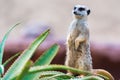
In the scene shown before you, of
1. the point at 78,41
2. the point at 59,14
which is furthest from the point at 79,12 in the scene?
the point at 59,14

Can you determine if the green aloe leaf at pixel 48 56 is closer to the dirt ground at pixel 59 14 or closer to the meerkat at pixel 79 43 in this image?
the meerkat at pixel 79 43

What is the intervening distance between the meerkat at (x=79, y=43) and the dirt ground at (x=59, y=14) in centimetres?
665

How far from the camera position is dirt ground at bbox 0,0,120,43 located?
868 cm

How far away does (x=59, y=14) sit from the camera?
30.1 ft

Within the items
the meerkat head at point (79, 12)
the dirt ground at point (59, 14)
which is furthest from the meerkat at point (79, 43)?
the dirt ground at point (59, 14)

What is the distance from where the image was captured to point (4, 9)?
9312mm

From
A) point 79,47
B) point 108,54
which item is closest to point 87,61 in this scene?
point 79,47

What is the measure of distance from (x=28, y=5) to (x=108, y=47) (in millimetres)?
6234

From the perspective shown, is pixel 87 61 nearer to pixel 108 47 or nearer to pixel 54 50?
pixel 54 50

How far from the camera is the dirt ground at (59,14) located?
28.5 ft

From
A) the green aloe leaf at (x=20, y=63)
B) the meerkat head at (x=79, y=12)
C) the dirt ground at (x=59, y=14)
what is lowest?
the dirt ground at (x=59, y=14)

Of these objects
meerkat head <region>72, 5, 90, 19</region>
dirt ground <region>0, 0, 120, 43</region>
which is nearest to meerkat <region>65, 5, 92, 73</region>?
meerkat head <region>72, 5, 90, 19</region>

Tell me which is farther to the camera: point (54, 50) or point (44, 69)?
point (54, 50)

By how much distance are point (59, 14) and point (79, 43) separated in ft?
24.5
